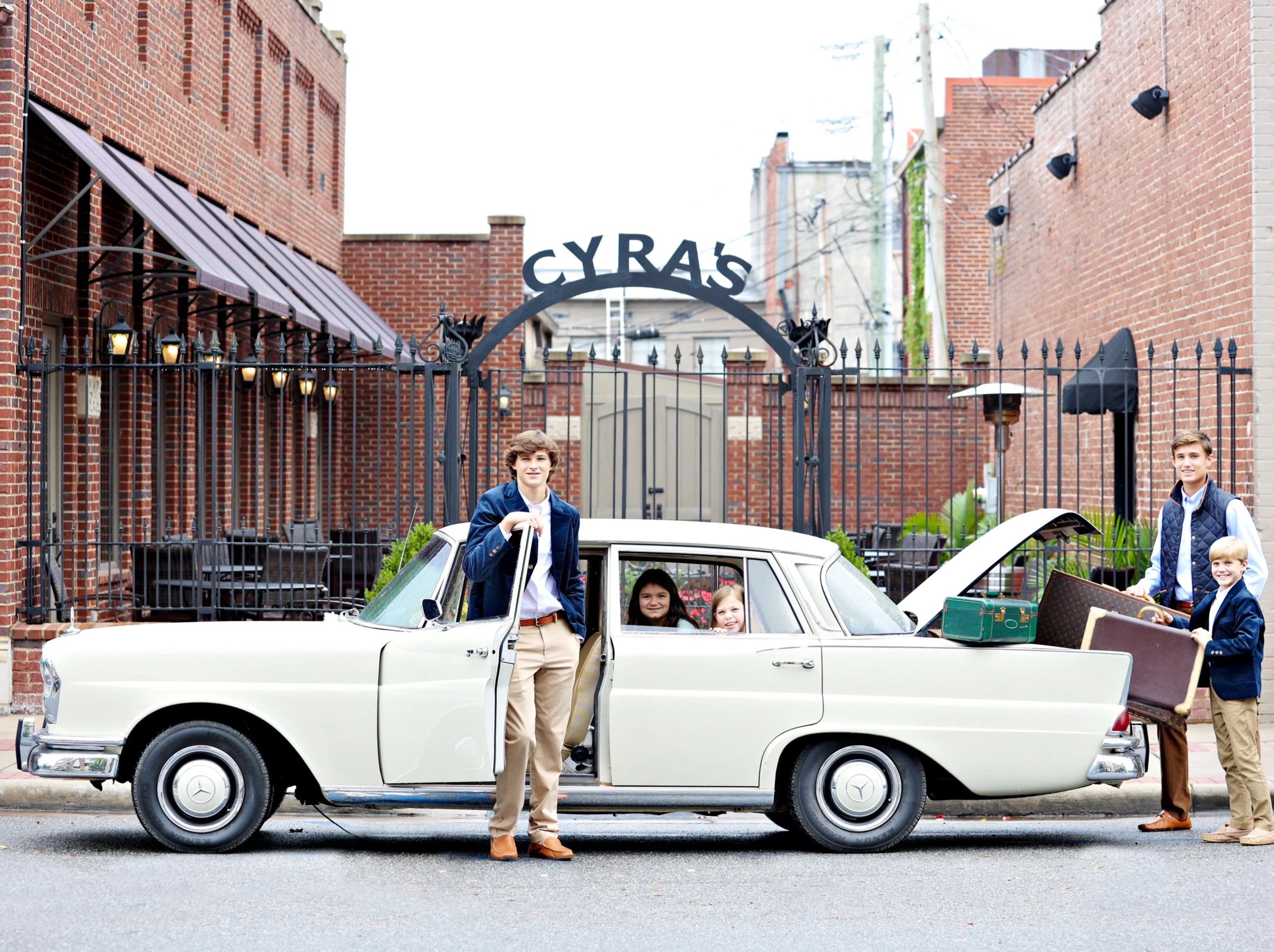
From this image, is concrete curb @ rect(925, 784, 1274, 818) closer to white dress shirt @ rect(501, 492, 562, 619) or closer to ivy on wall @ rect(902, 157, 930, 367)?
white dress shirt @ rect(501, 492, 562, 619)

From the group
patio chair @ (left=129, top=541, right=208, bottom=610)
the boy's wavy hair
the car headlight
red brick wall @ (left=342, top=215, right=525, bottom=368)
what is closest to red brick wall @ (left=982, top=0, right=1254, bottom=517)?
the boy's wavy hair

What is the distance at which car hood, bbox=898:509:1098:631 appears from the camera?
22.2 feet

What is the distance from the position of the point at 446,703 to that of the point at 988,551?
104 inches

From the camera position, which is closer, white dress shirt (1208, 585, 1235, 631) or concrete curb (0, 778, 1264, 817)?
white dress shirt (1208, 585, 1235, 631)

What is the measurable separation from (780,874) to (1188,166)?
832 cm

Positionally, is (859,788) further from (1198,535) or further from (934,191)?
(934,191)

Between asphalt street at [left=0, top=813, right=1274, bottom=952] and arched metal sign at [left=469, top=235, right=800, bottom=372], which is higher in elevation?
arched metal sign at [left=469, top=235, right=800, bottom=372]

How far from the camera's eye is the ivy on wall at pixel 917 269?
2758 cm

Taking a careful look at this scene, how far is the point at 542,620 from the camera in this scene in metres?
6.14

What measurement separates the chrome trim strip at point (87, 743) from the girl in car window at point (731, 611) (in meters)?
2.60

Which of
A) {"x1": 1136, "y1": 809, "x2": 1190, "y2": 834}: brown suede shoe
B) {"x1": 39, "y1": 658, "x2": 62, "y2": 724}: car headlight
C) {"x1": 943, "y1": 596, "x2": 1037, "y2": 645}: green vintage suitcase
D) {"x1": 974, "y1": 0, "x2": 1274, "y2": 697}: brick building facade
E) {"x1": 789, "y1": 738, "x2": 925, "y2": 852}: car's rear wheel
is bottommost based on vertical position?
{"x1": 1136, "y1": 809, "x2": 1190, "y2": 834}: brown suede shoe

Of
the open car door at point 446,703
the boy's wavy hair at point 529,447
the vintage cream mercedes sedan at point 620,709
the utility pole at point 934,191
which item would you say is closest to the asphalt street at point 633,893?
the vintage cream mercedes sedan at point 620,709

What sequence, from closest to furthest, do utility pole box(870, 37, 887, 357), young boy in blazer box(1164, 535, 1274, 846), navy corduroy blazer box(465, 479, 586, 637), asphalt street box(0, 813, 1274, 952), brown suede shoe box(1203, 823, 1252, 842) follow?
asphalt street box(0, 813, 1274, 952) < navy corduroy blazer box(465, 479, 586, 637) < young boy in blazer box(1164, 535, 1274, 846) < brown suede shoe box(1203, 823, 1252, 842) < utility pole box(870, 37, 887, 357)

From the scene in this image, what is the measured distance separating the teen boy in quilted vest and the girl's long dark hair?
2.23 m
